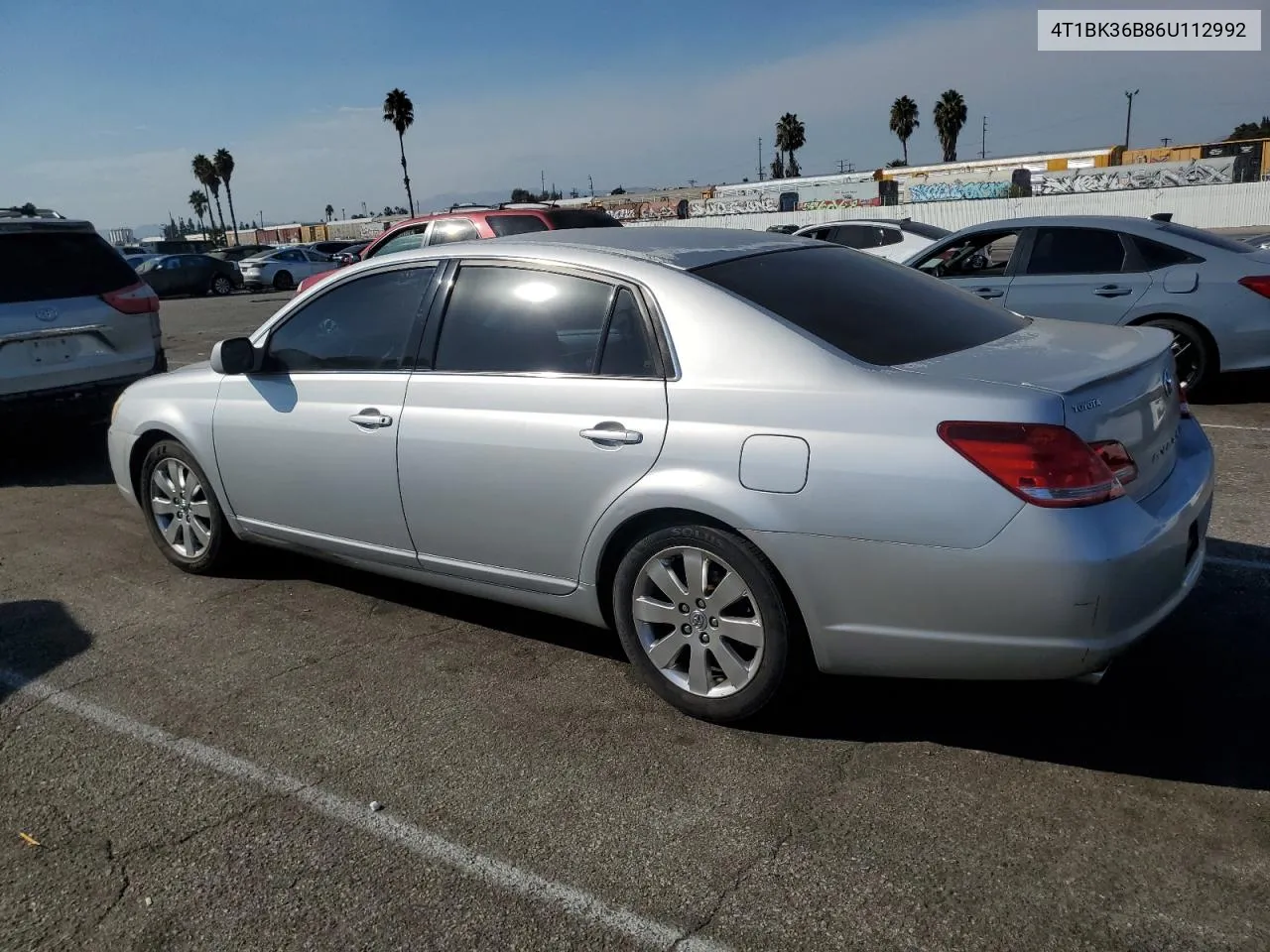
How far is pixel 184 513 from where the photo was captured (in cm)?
519

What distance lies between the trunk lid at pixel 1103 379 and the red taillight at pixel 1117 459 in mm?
17

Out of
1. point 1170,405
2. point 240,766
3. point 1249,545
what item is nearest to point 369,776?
point 240,766

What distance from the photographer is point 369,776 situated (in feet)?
10.8

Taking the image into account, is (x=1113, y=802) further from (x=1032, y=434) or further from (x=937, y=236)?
(x=937, y=236)

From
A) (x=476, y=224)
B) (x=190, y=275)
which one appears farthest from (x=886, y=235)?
(x=190, y=275)

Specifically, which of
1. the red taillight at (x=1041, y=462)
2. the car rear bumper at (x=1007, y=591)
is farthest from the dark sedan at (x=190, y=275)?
the red taillight at (x=1041, y=462)

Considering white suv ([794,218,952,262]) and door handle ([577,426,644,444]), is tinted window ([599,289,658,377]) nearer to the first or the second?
door handle ([577,426,644,444])

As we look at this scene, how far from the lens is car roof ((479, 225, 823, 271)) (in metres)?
3.82

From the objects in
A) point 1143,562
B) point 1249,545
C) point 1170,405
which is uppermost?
point 1170,405

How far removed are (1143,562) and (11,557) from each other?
18.4 ft

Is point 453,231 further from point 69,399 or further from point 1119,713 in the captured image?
point 1119,713

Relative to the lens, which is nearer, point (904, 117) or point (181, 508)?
point (181, 508)

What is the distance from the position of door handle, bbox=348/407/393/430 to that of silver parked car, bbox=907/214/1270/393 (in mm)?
4738

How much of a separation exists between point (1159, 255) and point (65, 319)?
799 centimetres
